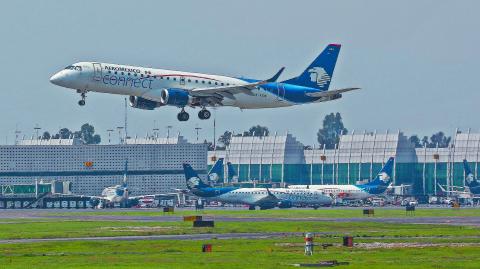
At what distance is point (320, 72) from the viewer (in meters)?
138

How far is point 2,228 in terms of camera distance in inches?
4899

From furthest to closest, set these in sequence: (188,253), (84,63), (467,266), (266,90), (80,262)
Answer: (266,90) < (84,63) < (188,253) < (80,262) < (467,266)

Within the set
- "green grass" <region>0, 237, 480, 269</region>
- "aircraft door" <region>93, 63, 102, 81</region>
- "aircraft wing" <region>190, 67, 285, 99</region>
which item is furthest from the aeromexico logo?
"green grass" <region>0, 237, 480, 269</region>

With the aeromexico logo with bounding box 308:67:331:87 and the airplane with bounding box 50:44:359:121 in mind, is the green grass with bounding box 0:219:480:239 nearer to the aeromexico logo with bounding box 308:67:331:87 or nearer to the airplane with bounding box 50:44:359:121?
the airplane with bounding box 50:44:359:121

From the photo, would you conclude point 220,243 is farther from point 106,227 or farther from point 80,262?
point 106,227

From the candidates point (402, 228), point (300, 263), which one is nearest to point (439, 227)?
point (402, 228)

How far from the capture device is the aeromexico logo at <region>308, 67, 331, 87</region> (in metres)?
136

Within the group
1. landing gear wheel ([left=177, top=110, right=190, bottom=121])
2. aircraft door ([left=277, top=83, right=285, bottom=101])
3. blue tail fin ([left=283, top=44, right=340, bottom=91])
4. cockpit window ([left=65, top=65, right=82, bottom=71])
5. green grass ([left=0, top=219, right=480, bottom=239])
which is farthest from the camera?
blue tail fin ([left=283, top=44, right=340, bottom=91])

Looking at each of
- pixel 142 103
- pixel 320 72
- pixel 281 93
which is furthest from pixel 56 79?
pixel 320 72

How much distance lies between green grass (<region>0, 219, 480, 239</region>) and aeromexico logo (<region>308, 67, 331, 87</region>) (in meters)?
14.7

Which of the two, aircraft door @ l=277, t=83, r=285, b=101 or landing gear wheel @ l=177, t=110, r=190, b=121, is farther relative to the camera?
aircraft door @ l=277, t=83, r=285, b=101

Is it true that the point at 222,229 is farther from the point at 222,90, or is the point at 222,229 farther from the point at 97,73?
the point at 97,73

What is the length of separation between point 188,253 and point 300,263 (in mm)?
12080

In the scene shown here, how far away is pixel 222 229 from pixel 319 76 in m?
25.5
